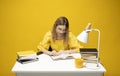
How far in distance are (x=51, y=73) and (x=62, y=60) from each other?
0.35 m

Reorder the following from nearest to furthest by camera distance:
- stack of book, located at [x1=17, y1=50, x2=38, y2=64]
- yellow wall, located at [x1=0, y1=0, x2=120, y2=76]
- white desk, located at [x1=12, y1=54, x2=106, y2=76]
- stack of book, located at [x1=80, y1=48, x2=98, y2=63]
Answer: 1. white desk, located at [x1=12, y1=54, x2=106, y2=76]
2. stack of book, located at [x1=80, y1=48, x2=98, y2=63]
3. stack of book, located at [x1=17, y1=50, x2=38, y2=64]
4. yellow wall, located at [x1=0, y1=0, x2=120, y2=76]

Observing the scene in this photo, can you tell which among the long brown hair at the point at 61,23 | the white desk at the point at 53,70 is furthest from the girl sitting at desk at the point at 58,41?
the white desk at the point at 53,70

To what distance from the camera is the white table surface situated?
2.41 meters

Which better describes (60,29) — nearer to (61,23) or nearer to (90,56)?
(61,23)

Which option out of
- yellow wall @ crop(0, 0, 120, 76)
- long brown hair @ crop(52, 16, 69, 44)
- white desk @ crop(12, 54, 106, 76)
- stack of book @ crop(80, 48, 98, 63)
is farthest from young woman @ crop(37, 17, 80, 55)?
white desk @ crop(12, 54, 106, 76)

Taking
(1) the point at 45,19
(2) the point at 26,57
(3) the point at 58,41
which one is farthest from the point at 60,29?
(2) the point at 26,57

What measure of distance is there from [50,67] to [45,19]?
154 cm

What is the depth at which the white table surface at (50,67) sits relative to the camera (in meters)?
2.41

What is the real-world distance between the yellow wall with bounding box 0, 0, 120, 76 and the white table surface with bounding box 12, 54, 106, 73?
1.23m

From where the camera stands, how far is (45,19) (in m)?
3.87

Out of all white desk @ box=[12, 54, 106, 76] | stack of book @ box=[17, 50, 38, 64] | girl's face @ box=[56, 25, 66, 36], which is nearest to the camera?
white desk @ box=[12, 54, 106, 76]

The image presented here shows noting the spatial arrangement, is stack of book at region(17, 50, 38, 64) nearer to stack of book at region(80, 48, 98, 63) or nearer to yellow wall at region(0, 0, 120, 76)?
stack of book at region(80, 48, 98, 63)
